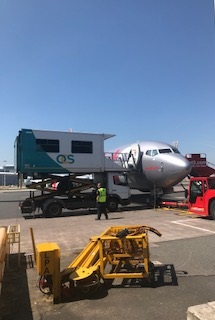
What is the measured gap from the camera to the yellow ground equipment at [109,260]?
5734 mm

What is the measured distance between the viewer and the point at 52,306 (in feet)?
17.2

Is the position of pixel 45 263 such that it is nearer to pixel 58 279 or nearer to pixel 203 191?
pixel 58 279

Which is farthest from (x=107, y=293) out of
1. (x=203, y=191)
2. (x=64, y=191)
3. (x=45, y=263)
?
(x=64, y=191)

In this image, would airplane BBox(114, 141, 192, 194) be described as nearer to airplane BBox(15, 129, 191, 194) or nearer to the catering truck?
airplane BBox(15, 129, 191, 194)

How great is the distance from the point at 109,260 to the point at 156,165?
1350 centimetres

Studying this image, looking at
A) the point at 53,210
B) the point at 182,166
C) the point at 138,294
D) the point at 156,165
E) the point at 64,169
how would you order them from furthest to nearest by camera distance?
the point at 156,165 < the point at 182,166 < the point at 64,169 < the point at 53,210 < the point at 138,294

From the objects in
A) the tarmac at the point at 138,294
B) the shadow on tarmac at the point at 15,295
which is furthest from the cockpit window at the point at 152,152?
the shadow on tarmac at the point at 15,295

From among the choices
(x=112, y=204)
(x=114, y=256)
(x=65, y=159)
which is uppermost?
(x=65, y=159)

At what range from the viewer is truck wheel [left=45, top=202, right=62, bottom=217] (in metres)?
17.6

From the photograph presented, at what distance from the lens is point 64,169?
1830 cm

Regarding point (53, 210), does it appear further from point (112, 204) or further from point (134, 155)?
point (134, 155)

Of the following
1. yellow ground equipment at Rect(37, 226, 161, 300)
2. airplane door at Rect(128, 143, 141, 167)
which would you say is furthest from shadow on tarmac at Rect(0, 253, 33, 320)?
airplane door at Rect(128, 143, 141, 167)

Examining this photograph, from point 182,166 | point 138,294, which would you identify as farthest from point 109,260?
point 182,166

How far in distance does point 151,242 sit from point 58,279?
4811 mm
